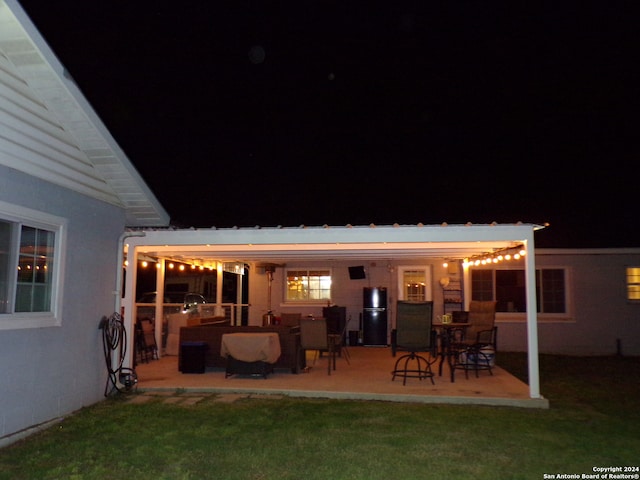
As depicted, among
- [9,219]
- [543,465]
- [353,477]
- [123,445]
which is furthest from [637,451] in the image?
[9,219]

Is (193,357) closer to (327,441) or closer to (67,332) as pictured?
(67,332)

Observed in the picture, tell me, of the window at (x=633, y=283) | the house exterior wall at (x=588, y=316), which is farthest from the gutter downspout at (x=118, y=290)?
the window at (x=633, y=283)

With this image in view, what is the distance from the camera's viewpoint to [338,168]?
21.6 m

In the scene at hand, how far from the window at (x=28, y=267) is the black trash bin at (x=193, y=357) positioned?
3.19 metres

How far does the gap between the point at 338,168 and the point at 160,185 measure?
7.28m

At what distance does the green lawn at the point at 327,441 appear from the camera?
12.7 feet

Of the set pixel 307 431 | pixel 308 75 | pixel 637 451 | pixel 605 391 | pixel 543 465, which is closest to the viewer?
pixel 543 465

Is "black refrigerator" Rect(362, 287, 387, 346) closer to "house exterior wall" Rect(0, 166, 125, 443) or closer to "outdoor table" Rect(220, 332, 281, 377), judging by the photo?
"outdoor table" Rect(220, 332, 281, 377)

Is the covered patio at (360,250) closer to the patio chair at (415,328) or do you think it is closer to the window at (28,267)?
the patio chair at (415,328)

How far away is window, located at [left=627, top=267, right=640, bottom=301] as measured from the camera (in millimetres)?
11594

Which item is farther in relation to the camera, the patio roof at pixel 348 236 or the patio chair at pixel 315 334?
the patio chair at pixel 315 334

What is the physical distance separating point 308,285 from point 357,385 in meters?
6.15

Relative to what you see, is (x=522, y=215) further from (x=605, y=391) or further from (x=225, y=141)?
(x=225, y=141)

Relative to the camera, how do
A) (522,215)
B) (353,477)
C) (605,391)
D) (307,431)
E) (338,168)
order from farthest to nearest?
(338,168) → (522,215) → (605,391) → (307,431) → (353,477)
